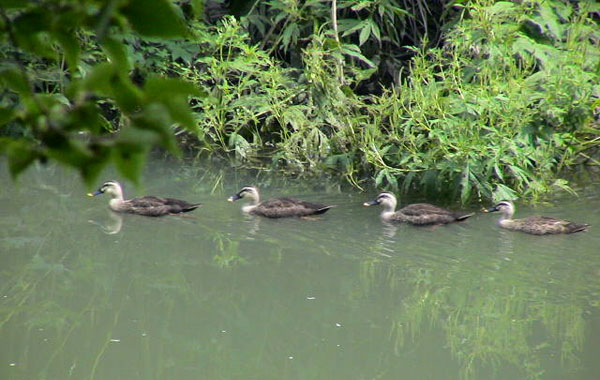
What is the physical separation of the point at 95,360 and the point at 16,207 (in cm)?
437

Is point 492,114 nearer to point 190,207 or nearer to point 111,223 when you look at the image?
point 190,207

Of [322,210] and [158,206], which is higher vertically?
[322,210]

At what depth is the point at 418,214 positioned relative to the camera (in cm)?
967

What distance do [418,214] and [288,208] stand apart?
1.48 m

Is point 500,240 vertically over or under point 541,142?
under

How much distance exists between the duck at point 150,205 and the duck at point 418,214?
223cm

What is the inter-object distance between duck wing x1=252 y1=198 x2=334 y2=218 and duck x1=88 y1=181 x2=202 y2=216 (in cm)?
84

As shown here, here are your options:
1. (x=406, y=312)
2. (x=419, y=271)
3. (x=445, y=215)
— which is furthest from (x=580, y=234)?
(x=406, y=312)

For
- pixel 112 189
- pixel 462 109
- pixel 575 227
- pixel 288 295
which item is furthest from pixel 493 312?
pixel 112 189

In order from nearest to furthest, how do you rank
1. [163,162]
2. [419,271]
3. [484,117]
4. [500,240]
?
[419,271] < [500,240] < [484,117] < [163,162]

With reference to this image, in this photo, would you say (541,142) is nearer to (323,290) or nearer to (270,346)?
(323,290)

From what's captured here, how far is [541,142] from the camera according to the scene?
9.99m

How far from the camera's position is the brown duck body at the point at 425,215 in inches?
376

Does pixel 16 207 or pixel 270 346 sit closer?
pixel 270 346
